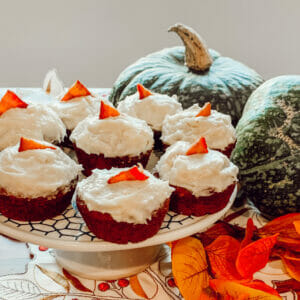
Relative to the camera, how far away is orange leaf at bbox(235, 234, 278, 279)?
1.51 metres

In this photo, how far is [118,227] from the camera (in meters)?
1.33

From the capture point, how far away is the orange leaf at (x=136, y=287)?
4.98 ft

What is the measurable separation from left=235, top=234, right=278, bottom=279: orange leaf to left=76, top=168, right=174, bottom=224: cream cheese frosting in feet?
1.10

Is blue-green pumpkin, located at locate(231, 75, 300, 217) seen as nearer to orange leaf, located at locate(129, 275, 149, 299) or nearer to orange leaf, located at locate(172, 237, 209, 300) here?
orange leaf, located at locate(172, 237, 209, 300)

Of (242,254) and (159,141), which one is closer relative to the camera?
(242,254)

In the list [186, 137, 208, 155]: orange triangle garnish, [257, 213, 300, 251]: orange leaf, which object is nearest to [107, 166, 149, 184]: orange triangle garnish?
[186, 137, 208, 155]: orange triangle garnish

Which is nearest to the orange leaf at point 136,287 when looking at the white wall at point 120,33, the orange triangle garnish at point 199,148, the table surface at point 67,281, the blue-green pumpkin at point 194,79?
the table surface at point 67,281

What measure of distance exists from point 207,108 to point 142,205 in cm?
54

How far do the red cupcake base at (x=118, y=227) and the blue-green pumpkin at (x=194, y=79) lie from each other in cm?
95

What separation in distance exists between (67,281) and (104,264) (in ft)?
0.43

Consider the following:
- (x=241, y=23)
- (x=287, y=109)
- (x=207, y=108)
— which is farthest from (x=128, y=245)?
(x=241, y=23)

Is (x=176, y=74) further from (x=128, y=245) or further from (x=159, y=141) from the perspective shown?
(x=128, y=245)

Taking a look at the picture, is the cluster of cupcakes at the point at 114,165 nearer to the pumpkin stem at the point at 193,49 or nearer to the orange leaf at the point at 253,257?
the orange leaf at the point at 253,257

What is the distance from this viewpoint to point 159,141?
1.89 m
